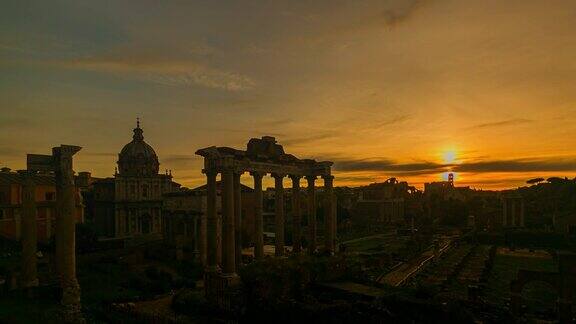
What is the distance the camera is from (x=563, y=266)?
2441 cm

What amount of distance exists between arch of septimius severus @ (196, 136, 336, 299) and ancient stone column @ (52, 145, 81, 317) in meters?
5.82

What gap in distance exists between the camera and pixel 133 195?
58219 millimetres

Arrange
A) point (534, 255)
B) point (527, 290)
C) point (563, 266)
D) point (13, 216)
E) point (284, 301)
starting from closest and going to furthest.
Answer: point (284, 301) < point (563, 266) < point (527, 290) < point (13, 216) < point (534, 255)

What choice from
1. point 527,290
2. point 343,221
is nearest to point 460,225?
point 343,221

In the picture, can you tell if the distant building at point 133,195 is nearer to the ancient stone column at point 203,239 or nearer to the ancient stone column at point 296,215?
the ancient stone column at point 203,239

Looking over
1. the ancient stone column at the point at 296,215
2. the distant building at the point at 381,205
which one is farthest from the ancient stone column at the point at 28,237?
the distant building at the point at 381,205

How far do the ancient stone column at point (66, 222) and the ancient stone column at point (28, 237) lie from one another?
15.4 ft

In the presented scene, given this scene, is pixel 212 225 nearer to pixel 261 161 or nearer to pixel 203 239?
pixel 261 161

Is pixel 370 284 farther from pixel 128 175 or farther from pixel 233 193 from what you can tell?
pixel 128 175

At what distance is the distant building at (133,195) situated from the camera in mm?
57219

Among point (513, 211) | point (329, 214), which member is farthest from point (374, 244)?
point (513, 211)

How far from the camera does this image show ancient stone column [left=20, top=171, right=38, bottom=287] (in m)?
22.7

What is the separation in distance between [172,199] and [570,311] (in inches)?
1372

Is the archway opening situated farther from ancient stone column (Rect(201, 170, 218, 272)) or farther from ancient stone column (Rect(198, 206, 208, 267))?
ancient stone column (Rect(198, 206, 208, 267))
